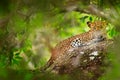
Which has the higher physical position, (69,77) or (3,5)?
(3,5)

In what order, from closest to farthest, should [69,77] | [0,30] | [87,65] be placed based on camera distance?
1. [0,30]
2. [69,77]
3. [87,65]

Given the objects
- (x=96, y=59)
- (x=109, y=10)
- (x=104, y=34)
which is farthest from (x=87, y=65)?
(x=109, y=10)

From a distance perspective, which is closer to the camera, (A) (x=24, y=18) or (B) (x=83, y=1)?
(B) (x=83, y=1)

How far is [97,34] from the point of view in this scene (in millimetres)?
9047

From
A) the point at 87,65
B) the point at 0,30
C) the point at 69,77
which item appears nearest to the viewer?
the point at 0,30

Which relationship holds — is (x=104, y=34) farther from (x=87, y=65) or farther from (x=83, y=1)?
(x=83, y=1)

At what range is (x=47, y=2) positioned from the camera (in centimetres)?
302

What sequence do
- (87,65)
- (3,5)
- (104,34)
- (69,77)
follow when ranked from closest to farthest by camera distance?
(3,5) < (69,77) < (87,65) < (104,34)

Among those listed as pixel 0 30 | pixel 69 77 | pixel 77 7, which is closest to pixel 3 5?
pixel 77 7

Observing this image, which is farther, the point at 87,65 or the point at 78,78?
the point at 87,65

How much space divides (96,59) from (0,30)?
3169 mm

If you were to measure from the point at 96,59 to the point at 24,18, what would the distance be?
353 cm

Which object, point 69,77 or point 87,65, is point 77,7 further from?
point 87,65

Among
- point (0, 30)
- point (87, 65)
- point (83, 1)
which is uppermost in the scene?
point (83, 1)
